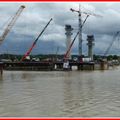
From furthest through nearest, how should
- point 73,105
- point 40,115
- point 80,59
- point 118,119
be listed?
point 80,59
point 73,105
point 40,115
point 118,119

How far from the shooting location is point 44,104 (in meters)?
25.5

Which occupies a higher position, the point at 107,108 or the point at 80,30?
the point at 80,30

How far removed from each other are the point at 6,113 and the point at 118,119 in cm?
610

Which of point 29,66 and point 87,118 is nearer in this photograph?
point 87,118

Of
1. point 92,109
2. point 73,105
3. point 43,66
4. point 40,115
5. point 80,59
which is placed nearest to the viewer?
point 40,115

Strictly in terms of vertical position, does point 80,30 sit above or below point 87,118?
above

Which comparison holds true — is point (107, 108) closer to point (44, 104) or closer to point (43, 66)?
point (44, 104)

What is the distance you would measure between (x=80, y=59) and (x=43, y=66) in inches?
1196

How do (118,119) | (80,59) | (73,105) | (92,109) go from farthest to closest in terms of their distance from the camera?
(80,59) < (73,105) < (92,109) < (118,119)

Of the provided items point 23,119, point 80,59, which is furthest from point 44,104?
point 80,59

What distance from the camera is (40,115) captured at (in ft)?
67.4

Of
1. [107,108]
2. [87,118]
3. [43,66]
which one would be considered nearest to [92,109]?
[107,108]

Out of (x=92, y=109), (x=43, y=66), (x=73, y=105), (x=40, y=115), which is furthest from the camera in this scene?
(x=43, y=66)

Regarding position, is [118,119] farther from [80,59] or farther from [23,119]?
[80,59]
